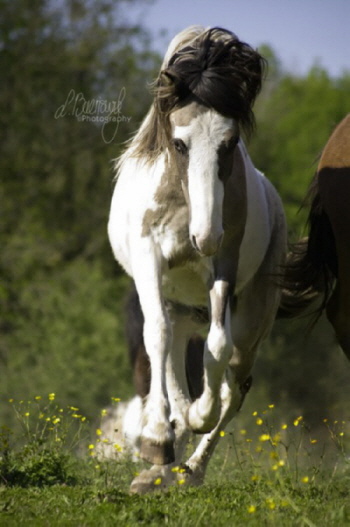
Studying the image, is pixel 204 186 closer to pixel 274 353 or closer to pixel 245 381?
pixel 245 381

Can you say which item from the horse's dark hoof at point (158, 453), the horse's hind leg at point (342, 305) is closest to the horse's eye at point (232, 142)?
the horse's hind leg at point (342, 305)

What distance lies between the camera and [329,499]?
5.36 m

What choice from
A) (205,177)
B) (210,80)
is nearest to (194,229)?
(205,177)

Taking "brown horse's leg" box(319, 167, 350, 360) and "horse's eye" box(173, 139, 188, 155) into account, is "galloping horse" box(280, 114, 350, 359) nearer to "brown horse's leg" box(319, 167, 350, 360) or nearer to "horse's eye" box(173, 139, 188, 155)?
"brown horse's leg" box(319, 167, 350, 360)

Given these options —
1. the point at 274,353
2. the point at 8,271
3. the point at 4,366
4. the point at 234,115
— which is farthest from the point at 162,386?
the point at 8,271

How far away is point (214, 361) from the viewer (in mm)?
5945

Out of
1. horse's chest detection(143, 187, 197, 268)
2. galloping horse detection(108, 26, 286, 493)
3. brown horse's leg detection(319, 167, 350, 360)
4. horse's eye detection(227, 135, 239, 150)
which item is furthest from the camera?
brown horse's leg detection(319, 167, 350, 360)

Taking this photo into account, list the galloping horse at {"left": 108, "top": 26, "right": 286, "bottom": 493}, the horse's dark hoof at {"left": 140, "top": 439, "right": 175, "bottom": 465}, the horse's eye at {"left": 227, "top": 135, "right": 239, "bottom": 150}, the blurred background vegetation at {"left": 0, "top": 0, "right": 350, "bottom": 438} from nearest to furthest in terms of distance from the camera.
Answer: the horse's dark hoof at {"left": 140, "top": 439, "right": 175, "bottom": 465} → the galloping horse at {"left": 108, "top": 26, "right": 286, "bottom": 493} → the horse's eye at {"left": 227, "top": 135, "right": 239, "bottom": 150} → the blurred background vegetation at {"left": 0, "top": 0, "right": 350, "bottom": 438}

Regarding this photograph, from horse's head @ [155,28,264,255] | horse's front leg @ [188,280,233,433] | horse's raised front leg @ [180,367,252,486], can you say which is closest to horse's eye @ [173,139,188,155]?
horse's head @ [155,28,264,255]

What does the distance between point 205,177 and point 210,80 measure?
685 millimetres

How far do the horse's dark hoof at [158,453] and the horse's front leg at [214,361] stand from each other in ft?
1.71

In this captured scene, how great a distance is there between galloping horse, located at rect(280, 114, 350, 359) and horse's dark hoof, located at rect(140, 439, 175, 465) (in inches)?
70.7

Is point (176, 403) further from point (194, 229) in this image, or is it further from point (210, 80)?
point (210, 80)

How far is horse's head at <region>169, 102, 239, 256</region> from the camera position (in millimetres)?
5613
